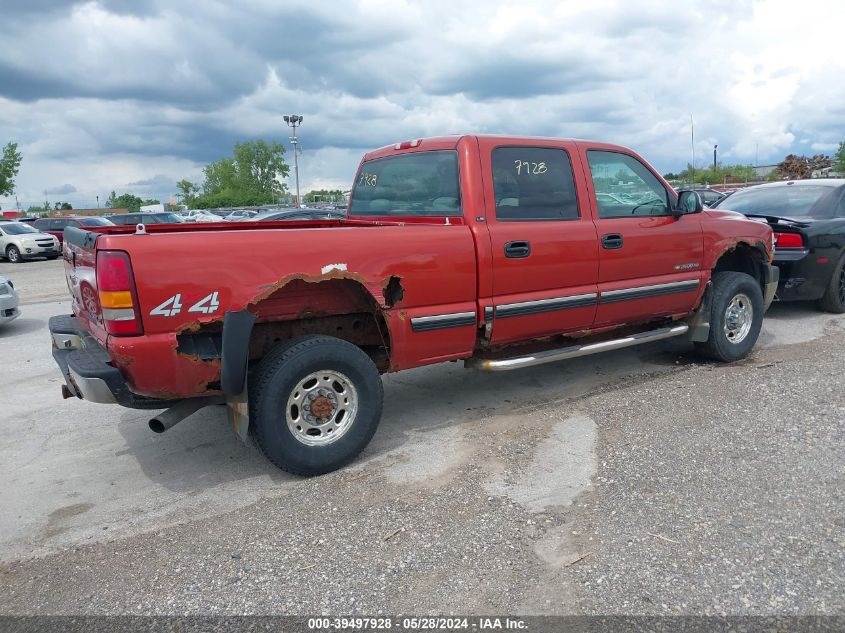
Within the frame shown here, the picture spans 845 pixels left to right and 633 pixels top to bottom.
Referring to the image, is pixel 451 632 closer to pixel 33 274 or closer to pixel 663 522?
pixel 663 522

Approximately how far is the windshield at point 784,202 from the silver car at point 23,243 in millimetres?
22634

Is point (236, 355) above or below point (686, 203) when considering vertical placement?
below

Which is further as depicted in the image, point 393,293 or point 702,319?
point 702,319

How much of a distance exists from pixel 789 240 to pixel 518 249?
198 inches

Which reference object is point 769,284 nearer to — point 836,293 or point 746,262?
point 746,262

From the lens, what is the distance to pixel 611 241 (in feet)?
16.5

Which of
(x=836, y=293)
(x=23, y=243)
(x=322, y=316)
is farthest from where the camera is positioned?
(x=23, y=243)

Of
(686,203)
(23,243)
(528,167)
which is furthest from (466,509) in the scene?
(23,243)

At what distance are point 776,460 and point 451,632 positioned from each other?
8.29ft

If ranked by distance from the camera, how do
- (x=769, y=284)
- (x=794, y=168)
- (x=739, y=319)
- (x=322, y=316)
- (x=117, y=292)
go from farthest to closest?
(x=794, y=168) < (x=769, y=284) < (x=739, y=319) < (x=322, y=316) < (x=117, y=292)

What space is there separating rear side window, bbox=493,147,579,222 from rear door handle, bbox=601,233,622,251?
30cm

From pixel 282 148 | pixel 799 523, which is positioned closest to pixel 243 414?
pixel 799 523

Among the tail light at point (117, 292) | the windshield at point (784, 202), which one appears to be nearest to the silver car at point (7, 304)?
the tail light at point (117, 292)

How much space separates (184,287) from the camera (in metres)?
3.42
